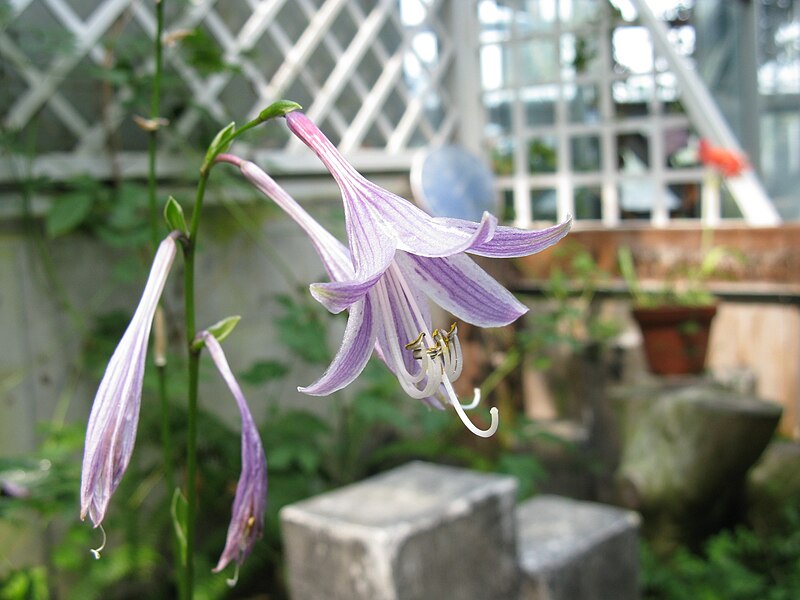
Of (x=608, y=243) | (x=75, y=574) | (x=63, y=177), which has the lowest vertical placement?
(x=75, y=574)

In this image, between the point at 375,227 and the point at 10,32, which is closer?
the point at 375,227

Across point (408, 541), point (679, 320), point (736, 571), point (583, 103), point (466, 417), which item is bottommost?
point (736, 571)

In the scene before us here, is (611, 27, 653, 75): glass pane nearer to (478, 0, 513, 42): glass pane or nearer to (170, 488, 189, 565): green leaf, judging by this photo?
(478, 0, 513, 42): glass pane

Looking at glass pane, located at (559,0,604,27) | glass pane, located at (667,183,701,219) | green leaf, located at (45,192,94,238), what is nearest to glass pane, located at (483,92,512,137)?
glass pane, located at (559,0,604,27)

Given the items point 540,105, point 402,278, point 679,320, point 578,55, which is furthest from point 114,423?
point 540,105

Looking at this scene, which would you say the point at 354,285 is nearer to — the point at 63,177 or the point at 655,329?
the point at 63,177

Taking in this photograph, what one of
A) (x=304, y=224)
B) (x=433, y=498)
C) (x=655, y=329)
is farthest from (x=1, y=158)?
(x=655, y=329)

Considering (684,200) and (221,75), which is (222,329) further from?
(684,200)
